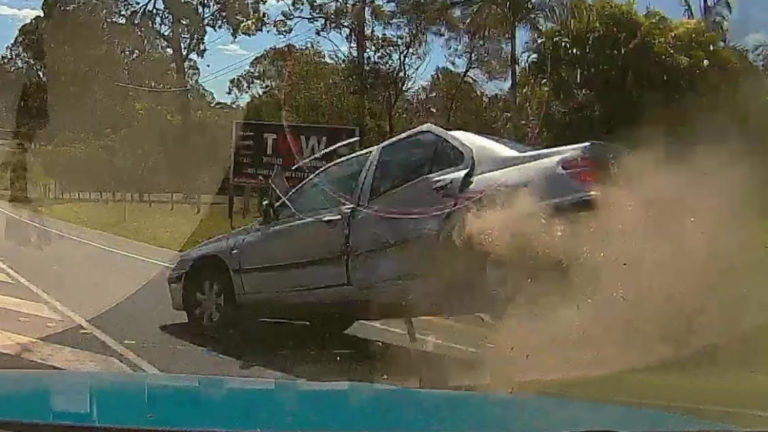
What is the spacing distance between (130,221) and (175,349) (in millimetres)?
6092

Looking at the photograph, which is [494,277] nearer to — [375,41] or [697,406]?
[697,406]

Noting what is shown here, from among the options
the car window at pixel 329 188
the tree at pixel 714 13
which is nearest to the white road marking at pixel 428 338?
the car window at pixel 329 188

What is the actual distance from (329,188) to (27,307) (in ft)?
13.1

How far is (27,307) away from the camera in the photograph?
418 inches

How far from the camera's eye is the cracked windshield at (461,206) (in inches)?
303

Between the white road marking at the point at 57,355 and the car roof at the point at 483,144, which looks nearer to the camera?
the white road marking at the point at 57,355

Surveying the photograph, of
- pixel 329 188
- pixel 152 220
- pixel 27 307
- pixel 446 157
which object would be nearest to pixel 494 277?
pixel 446 157

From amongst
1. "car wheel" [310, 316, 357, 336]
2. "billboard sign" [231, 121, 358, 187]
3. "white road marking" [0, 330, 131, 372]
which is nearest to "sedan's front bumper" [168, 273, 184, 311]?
"billboard sign" [231, 121, 358, 187]

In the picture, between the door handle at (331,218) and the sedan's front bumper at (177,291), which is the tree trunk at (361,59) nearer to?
the door handle at (331,218)

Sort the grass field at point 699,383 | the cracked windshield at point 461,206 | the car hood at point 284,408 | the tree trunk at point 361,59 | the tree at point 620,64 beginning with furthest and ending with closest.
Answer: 1. the tree trunk at point 361,59
2. the tree at point 620,64
3. the cracked windshield at point 461,206
4. the grass field at point 699,383
5. the car hood at point 284,408

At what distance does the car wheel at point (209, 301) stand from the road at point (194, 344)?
5.5 inches

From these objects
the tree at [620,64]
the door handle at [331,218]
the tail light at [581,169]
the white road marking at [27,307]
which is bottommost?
the white road marking at [27,307]

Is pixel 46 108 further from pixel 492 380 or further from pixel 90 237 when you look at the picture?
pixel 492 380

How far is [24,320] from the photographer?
9859 millimetres
